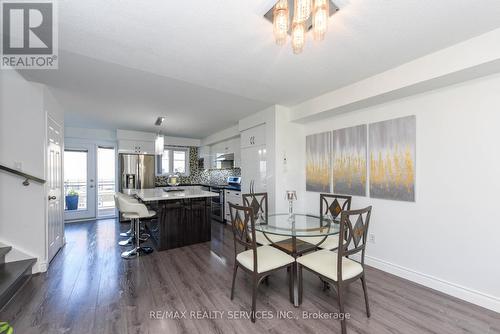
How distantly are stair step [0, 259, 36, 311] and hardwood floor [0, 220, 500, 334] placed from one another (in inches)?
3.1

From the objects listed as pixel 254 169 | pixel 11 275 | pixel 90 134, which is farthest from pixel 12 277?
pixel 90 134

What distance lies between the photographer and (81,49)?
1.98 m

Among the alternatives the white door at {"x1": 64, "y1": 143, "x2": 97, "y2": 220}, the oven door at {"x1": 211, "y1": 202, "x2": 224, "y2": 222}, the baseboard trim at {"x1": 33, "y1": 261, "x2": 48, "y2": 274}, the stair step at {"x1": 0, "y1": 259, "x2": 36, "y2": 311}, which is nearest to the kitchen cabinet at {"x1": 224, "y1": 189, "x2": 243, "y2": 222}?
the oven door at {"x1": 211, "y1": 202, "x2": 224, "y2": 222}

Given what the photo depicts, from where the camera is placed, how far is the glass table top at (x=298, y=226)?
2086mm

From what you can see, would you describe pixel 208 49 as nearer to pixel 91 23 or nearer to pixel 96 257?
pixel 91 23

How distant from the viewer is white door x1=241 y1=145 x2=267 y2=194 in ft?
13.1

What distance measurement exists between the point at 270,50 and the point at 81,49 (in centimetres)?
180

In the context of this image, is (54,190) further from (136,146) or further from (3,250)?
(136,146)

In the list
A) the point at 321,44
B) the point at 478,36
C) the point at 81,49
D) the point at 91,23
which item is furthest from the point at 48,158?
the point at 478,36

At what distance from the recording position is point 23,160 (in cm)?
264

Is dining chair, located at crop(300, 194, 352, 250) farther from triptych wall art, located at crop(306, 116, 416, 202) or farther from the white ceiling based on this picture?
the white ceiling

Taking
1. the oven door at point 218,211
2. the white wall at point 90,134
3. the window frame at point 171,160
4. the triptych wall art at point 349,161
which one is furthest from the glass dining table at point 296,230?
the white wall at point 90,134

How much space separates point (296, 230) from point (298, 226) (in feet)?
0.61

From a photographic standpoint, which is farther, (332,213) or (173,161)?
(173,161)
